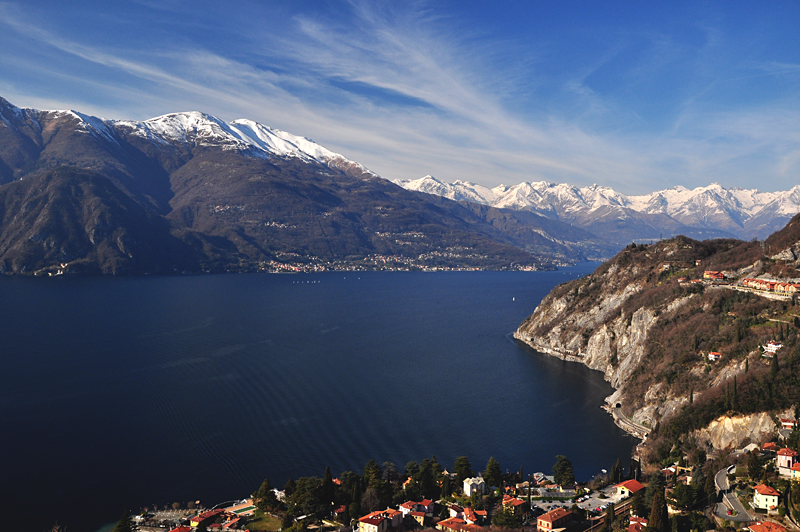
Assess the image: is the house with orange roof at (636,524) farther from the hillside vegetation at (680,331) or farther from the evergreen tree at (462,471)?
the hillside vegetation at (680,331)

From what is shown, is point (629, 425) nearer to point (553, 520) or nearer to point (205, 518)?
point (553, 520)

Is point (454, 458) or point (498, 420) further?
point (498, 420)

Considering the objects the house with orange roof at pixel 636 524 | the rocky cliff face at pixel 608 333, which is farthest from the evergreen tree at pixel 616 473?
the rocky cliff face at pixel 608 333

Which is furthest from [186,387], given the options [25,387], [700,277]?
[700,277]

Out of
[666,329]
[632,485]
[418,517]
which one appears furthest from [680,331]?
[418,517]

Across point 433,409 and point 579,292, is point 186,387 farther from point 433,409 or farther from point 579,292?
point 579,292

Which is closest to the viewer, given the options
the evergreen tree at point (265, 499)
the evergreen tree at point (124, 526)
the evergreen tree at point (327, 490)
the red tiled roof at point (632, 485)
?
the evergreen tree at point (124, 526)

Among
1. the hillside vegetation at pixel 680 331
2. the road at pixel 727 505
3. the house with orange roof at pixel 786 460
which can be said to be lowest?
the road at pixel 727 505
